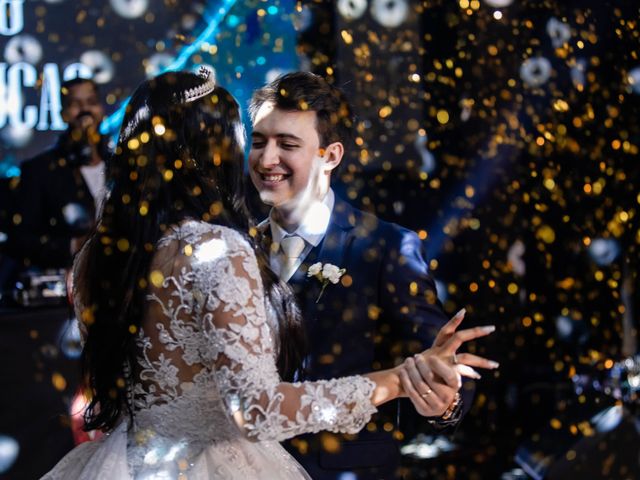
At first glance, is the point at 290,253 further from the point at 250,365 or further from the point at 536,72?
the point at 536,72

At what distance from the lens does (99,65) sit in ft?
12.7

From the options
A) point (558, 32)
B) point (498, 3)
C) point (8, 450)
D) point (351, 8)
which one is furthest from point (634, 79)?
point (8, 450)

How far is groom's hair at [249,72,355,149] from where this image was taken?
214 cm

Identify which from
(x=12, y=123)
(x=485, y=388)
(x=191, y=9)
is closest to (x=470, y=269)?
(x=485, y=388)

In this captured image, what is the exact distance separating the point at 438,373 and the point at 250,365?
0.30m

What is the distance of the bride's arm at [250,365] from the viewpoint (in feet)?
4.90

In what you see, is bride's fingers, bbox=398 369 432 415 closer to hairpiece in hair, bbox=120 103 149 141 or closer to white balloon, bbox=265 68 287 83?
hairpiece in hair, bbox=120 103 149 141

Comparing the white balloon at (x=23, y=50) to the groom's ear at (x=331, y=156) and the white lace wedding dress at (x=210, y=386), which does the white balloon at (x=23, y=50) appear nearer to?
the groom's ear at (x=331, y=156)

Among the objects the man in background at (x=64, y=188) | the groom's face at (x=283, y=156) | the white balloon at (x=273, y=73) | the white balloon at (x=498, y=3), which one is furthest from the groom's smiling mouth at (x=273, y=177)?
the white balloon at (x=498, y=3)

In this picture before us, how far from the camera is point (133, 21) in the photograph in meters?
3.99

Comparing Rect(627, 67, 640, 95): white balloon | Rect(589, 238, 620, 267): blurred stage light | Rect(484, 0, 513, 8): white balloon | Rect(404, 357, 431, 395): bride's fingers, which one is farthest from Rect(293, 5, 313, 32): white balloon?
Rect(404, 357, 431, 395): bride's fingers

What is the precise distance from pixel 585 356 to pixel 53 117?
7.38ft

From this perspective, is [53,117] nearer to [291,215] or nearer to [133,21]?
[133,21]

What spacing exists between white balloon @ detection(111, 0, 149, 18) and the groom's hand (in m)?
2.76
